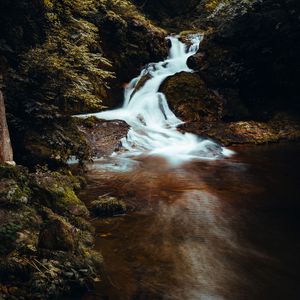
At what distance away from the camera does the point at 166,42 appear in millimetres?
18188

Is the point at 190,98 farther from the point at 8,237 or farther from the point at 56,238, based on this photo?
the point at 8,237

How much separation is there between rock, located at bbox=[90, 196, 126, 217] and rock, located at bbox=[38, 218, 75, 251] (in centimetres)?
172

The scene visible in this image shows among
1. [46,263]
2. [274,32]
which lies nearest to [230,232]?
[46,263]

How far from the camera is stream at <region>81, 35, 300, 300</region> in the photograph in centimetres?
407

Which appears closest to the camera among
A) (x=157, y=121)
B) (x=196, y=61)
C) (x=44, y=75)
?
(x=44, y=75)

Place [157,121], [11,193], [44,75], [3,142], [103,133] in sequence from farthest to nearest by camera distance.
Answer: [157,121]
[103,133]
[44,75]
[3,142]
[11,193]

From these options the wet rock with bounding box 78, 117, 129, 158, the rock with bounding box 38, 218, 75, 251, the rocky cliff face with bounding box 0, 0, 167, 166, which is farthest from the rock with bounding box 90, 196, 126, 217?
the wet rock with bounding box 78, 117, 129, 158

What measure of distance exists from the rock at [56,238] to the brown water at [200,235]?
58 cm

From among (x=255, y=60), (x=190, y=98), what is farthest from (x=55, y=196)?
(x=255, y=60)

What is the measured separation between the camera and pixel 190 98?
14.9 metres

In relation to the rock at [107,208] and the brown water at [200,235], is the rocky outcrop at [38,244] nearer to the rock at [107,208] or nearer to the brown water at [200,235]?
the brown water at [200,235]

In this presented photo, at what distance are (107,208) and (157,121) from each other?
8.10 metres

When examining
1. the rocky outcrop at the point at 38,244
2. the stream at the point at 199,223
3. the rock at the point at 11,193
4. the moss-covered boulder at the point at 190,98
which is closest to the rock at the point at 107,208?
the stream at the point at 199,223

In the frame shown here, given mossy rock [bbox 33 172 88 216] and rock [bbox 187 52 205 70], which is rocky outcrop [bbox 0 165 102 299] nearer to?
mossy rock [bbox 33 172 88 216]
